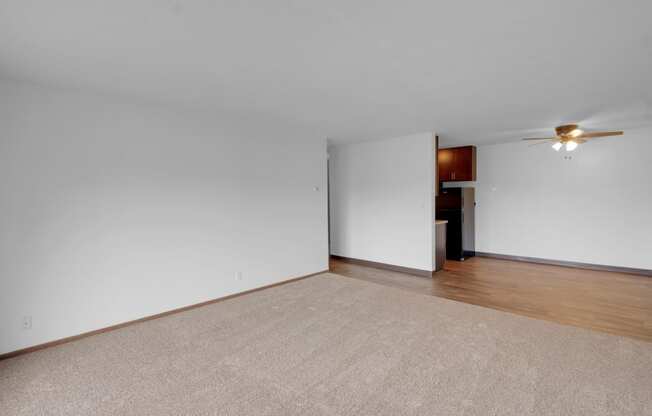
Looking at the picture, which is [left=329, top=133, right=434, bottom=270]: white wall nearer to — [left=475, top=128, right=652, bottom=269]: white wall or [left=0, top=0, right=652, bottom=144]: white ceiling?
[left=0, top=0, right=652, bottom=144]: white ceiling

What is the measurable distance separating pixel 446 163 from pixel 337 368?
5420mm

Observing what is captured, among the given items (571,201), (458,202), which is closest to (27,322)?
(458,202)

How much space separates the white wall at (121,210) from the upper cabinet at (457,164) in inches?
154

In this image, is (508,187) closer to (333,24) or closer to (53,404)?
(333,24)

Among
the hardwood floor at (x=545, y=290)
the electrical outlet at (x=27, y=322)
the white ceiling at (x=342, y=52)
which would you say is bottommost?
the hardwood floor at (x=545, y=290)

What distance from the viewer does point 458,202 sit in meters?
6.37

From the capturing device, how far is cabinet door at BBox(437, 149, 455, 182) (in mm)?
6469

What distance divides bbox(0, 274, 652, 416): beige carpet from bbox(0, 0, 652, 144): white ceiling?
238 cm

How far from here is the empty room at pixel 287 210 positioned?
1905 millimetres

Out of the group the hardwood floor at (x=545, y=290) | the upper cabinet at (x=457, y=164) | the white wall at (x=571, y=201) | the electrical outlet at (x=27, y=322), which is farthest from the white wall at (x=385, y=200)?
the electrical outlet at (x=27, y=322)

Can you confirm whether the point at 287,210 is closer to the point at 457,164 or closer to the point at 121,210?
the point at 121,210

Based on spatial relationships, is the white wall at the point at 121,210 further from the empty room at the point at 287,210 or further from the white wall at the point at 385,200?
the white wall at the point at 385,200

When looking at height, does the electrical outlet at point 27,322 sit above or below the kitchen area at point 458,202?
below

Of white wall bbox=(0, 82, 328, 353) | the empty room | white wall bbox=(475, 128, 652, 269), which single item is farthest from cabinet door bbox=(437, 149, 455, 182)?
white wall bbox=(0, 82, 328, 353)
